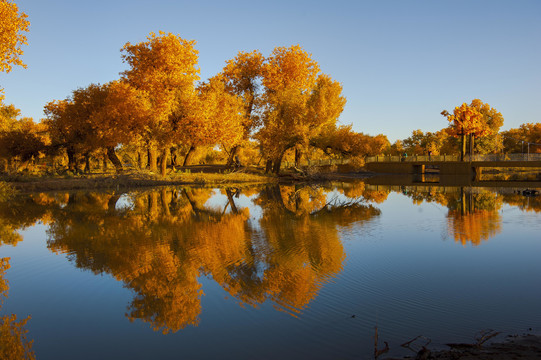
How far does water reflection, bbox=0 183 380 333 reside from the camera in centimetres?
612

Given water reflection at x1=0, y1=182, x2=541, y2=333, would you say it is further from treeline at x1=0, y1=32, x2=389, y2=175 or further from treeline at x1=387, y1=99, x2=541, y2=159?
treeline at x1=387, y1=99, x2=541, y2=159

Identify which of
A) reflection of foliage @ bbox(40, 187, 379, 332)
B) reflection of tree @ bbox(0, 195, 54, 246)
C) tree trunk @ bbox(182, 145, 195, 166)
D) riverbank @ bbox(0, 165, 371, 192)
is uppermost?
tree trunk @ bbox(182, 145, 195, 166)

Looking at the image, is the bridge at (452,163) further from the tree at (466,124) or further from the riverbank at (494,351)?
the riverbank at (494,351)

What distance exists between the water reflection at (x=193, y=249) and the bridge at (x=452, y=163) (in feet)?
151

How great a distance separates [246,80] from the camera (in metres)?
44.3

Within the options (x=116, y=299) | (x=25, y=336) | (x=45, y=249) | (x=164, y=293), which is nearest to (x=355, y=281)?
(x=164, y=293)

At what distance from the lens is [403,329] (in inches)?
189

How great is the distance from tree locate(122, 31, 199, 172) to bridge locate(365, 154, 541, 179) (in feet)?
139

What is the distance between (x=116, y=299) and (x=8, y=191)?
79.0 ft

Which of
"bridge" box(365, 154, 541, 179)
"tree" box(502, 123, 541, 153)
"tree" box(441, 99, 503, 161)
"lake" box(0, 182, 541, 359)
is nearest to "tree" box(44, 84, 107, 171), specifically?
"lake" box(0, 182, 541, 359)

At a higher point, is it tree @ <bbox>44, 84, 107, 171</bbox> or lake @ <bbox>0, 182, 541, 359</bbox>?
tree @ <bbox>44, 84, 107, 171</bbox>

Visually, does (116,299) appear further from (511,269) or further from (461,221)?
(461,221)

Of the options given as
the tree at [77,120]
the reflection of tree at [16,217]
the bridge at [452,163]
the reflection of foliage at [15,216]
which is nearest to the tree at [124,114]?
the tree at [77,120]

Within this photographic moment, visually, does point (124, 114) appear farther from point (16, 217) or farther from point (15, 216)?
point (16, 217)
